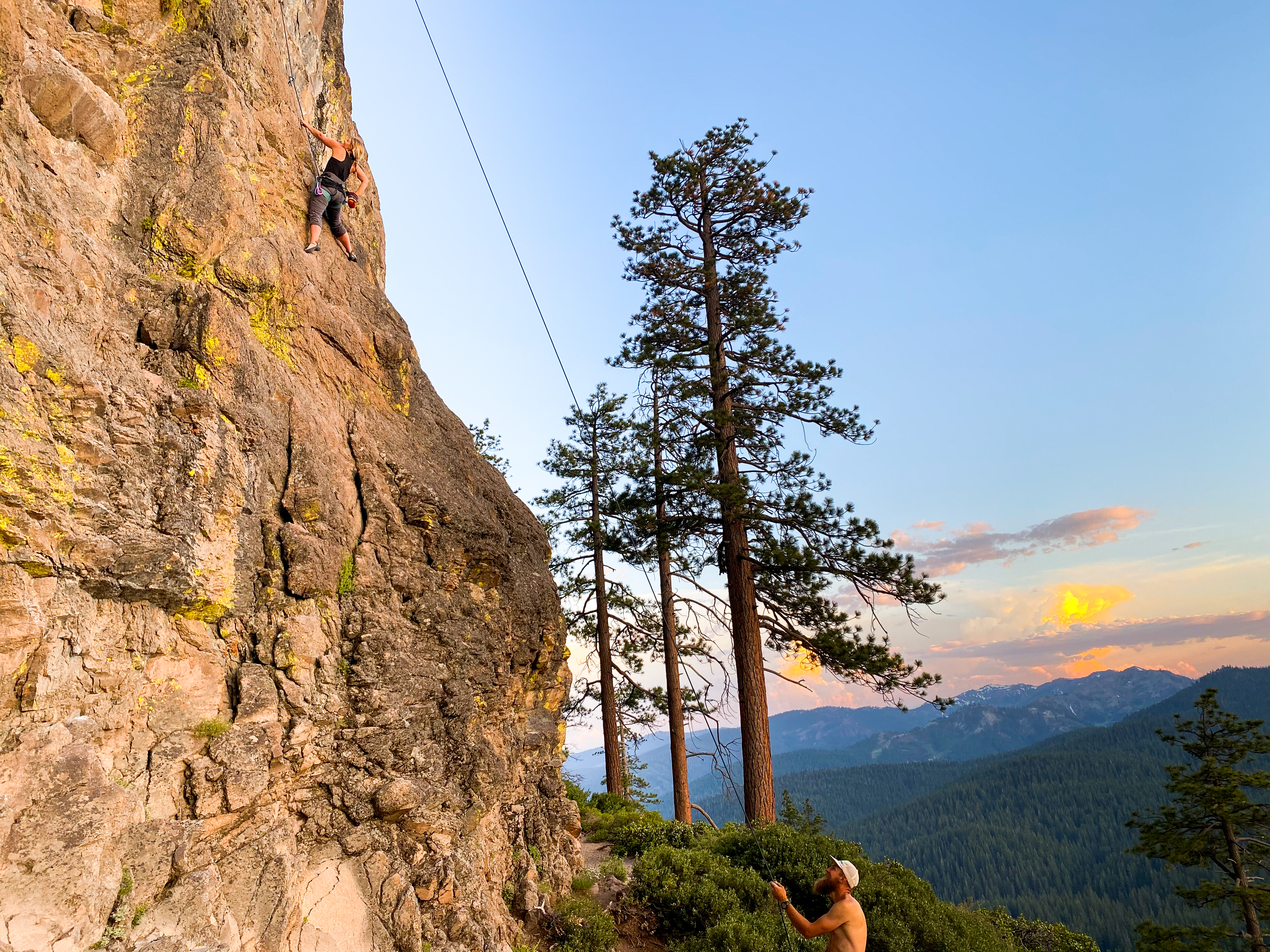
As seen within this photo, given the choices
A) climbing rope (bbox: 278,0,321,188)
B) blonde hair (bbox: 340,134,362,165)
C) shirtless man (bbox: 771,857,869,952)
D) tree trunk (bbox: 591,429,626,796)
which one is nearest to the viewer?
shirtless man (bbox: 771,857,869,952)

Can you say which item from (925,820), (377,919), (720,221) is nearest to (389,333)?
(377,919)

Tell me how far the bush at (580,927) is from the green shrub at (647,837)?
9.87 ft

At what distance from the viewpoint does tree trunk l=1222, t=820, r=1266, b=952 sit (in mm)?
20375

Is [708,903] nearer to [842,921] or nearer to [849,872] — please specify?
[842,921]

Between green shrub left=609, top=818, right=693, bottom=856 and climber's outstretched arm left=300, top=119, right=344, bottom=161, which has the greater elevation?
climber's outstretched arm left=300, top=119, right=344, bottom=161

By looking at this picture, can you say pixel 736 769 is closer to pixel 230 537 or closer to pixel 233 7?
pixel 230 537

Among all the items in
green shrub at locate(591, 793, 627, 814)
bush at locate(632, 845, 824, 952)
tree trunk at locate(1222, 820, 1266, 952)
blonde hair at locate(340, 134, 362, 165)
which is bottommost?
tree trunk at locate(1222, 820, 1266, 952)

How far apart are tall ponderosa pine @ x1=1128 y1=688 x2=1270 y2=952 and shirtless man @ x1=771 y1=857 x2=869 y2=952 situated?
870 inches

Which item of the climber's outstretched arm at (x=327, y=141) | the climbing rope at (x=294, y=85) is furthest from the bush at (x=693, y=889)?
the climber's outstretched arm at (x=327, y=141)

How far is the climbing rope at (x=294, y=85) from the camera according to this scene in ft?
28.7

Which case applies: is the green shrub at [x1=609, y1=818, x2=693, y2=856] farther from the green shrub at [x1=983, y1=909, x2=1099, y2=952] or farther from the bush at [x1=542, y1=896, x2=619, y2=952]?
the green shrub at [x1=983, y1=909, x2=1099, y2=952]

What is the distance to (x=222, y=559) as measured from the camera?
548 cm

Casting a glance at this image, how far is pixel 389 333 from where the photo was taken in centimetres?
866

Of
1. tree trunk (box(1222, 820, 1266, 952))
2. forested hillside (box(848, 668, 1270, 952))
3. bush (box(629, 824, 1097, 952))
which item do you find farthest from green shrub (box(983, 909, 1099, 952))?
forested hillside (box(848, 668, 1270, 952))
